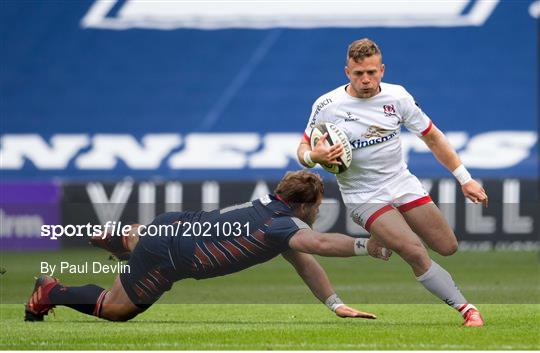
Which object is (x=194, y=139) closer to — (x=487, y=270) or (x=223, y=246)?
(x=487, y=270)

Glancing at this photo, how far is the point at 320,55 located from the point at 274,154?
2288mm

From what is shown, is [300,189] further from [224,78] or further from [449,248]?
[224,78]

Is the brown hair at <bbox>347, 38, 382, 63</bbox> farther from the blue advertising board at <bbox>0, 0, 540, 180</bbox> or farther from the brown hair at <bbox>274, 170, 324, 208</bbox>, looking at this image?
the blue advertising board at <bbox>0, 0, 540, 180</bbox>

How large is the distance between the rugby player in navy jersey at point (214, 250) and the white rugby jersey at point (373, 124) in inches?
13.4

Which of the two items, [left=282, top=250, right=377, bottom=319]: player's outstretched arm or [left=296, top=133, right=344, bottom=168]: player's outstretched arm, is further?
[left=282, top=250, right=377, bottom=319]: player's outstretched arm

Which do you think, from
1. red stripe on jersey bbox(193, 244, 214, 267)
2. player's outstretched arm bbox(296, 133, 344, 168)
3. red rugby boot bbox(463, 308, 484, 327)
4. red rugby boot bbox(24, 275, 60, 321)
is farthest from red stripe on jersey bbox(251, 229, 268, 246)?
red rugby boot bbox(24, 275, 60, 321)

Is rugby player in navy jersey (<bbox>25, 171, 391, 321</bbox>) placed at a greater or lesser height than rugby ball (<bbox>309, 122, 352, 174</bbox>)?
lesser

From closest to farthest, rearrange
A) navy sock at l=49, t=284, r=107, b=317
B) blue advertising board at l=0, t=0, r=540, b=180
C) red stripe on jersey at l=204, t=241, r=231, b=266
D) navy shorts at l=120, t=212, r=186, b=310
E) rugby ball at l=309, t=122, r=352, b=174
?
rugby ball at l=309, t=122, r=352, b=174, red stripe on jersey at l=204, t=241, r=231, b=266, navy shorts at l=120, t=212, r=186, b=310, navy sock at l=49, t=284, r=107, b=317, blue advertising board at l=0, t=0, r=540, b=180

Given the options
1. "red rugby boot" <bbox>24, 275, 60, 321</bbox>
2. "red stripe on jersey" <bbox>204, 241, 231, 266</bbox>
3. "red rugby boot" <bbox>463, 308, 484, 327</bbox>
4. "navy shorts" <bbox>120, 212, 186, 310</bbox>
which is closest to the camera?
"red rugby boot" <bbox>463, 308, 484, 327</bbox>

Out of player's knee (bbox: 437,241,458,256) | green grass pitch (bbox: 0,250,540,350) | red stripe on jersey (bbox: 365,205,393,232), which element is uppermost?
red stripe on jersey (bbox: 365,205,393,232)

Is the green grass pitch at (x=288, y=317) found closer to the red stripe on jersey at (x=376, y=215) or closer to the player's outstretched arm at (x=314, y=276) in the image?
the player's outstretched arm at (x=314, y=276)

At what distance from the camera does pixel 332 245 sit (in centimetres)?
807

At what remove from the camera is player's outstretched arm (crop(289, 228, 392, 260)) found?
26.5 feet

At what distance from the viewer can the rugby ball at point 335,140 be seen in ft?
27.7
